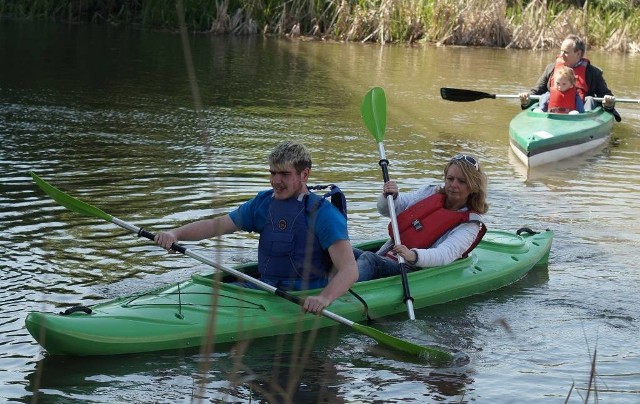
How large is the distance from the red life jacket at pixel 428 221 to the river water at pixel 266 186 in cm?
44

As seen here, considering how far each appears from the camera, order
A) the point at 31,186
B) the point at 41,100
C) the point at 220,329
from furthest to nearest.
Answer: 1. the point at 41,100
2. the point at 31,186
3. the point at 220,329

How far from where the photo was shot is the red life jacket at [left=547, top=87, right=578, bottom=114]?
11.9 m

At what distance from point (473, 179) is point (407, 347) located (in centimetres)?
132

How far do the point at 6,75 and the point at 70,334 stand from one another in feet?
32.2

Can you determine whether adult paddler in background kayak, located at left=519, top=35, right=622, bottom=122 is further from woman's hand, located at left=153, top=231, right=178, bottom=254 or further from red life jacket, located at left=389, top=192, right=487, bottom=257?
woman's hand, located at left=153, top=231, right=178, bottom=254

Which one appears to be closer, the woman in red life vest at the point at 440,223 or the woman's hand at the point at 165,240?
the woman's hand at the point at 165,240

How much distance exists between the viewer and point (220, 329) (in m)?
5.83

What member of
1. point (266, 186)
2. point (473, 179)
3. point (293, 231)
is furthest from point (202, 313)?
point (266, 186)

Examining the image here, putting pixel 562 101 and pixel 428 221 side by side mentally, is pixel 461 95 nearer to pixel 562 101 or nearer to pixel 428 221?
pixel 562 101

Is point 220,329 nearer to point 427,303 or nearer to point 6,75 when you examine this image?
point 427,303

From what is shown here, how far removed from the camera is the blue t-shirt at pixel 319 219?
577cm

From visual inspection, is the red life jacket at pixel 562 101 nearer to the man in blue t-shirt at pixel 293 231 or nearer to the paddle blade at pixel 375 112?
the paddle blade at pixel 375 112

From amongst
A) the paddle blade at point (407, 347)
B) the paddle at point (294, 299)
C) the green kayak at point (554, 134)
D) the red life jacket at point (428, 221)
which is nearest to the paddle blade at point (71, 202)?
the paddle at point (294, 299)

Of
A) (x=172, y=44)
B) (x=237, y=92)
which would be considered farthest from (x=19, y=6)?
(x=237, y=92)
